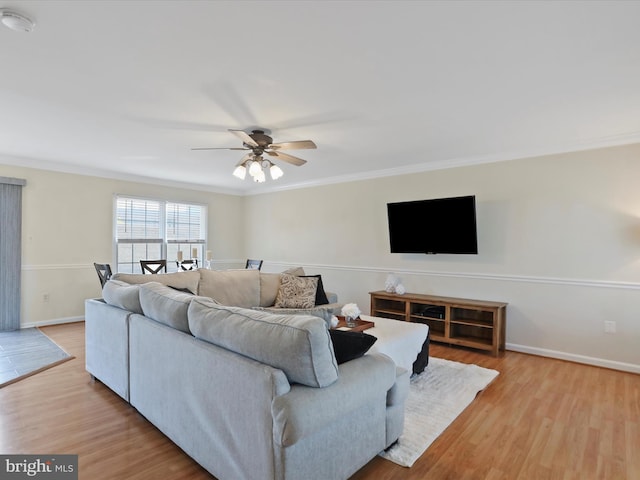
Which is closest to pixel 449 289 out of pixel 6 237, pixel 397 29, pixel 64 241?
pixel 397 29

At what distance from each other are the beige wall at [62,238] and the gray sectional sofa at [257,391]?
3.92m

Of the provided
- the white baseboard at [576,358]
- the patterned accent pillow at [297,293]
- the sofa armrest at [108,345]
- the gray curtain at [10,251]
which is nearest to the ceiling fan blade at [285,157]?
the patterned accent pillow at [297,293]

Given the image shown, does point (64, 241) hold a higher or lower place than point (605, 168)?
lower

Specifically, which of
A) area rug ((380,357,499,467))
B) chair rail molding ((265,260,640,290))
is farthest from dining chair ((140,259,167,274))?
area rug ((380,357,499,467))

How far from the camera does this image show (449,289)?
5020mm

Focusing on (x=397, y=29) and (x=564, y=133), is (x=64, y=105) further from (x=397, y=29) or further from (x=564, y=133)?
(x=564, y=133)

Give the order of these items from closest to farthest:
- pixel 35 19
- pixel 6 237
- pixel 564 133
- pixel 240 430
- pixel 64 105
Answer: pixel 240 430
pixel 35 19
pixel 64 105
pixel 564 133
pixel 6 237

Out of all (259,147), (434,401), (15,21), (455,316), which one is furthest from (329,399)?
(455,316)

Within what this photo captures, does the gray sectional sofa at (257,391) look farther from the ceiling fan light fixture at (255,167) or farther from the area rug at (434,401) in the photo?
the ceiling fan light fixture at (255,167)

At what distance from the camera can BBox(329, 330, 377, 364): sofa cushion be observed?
192 cm

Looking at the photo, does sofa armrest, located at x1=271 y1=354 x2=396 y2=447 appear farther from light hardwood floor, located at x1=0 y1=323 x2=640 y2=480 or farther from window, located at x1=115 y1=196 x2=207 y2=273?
window, located at x1=115 y1=196 x2=207 y2=273

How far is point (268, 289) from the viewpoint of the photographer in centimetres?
479

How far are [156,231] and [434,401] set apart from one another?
5.77 metres

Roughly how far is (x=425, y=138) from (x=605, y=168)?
6.51 feet
